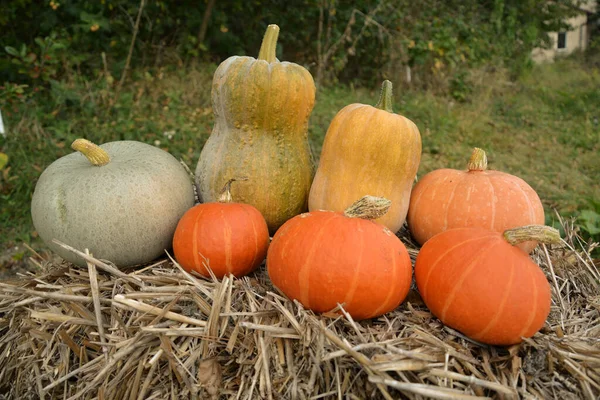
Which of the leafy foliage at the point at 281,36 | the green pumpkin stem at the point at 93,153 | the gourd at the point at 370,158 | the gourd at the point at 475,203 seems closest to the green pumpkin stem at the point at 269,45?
the gourd at the point at 370,158

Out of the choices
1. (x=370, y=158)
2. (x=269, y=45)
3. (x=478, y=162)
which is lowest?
(x=478, y=162)

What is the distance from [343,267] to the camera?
4.48 feet

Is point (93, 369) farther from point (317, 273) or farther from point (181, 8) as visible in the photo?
point (181, 8)

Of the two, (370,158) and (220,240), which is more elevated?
(370,158)

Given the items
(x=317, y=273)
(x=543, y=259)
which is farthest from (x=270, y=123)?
(x=543, y=259)

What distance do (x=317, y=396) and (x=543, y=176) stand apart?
14.6 ft

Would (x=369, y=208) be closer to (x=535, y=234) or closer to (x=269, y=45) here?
(x=535, y=234)

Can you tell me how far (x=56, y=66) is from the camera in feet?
16.3

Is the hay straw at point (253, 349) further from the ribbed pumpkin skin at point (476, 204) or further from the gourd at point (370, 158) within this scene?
the gourd at point (370, 158)

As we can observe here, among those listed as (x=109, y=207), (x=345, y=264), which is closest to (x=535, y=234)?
(x=345, y=264)

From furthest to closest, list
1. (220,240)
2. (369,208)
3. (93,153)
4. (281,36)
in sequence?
(281,36)
(93,153)
(220,240)
(369,208)

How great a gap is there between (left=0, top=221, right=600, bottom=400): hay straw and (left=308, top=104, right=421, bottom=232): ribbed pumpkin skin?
1.48ft

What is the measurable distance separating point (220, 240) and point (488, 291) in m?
0.89

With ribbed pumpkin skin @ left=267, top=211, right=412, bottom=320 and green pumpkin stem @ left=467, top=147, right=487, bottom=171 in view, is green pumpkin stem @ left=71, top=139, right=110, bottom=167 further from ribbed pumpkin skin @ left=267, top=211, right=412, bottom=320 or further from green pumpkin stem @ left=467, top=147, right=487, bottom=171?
green pumpkin stem @ left=467, top=147, right=487, bottom=171
